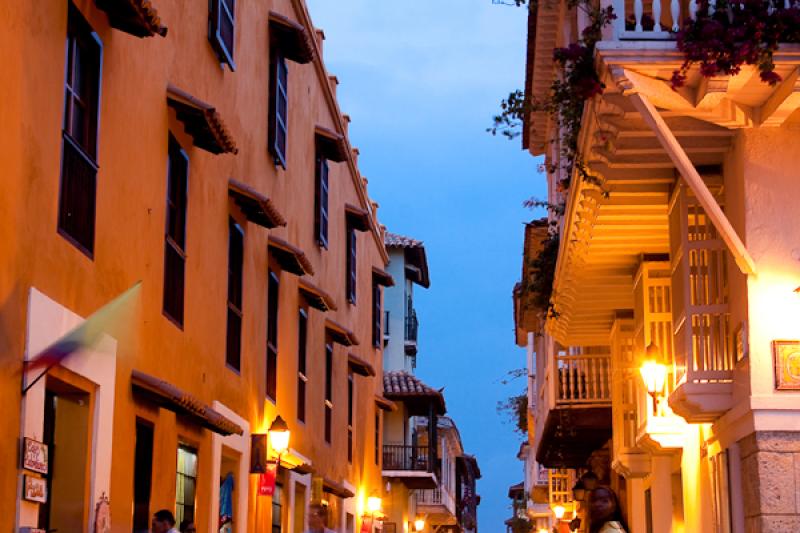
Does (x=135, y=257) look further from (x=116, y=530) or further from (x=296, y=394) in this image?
(x=296, y=394)

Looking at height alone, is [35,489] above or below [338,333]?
below

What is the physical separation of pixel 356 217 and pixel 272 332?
8.19 meters

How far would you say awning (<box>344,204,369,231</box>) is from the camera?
25703 millimetres

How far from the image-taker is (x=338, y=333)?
2302 cm

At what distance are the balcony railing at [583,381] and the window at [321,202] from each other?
434 centimetres

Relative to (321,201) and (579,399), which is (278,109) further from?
(579,399)

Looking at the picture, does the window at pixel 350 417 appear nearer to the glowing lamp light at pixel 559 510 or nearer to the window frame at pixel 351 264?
the window frame at pixel 351 264

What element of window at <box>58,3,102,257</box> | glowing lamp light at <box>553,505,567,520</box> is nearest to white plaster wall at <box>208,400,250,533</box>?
window at <box>58,3,102,257</box>

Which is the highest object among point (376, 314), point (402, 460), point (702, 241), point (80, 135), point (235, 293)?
point (376, 314)

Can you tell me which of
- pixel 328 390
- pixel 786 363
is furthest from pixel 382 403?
pixel 786 363

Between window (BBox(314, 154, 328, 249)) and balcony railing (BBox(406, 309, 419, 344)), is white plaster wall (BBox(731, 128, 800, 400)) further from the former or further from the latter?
balcony railing (BBox(406, 309, 419, 344))

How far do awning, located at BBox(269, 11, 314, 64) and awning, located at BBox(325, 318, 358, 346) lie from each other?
5568 millimetres

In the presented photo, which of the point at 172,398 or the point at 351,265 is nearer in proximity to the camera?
the point at 172,398

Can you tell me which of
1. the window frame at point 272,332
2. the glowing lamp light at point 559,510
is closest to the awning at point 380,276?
the glowing lamp light at point 559,510
